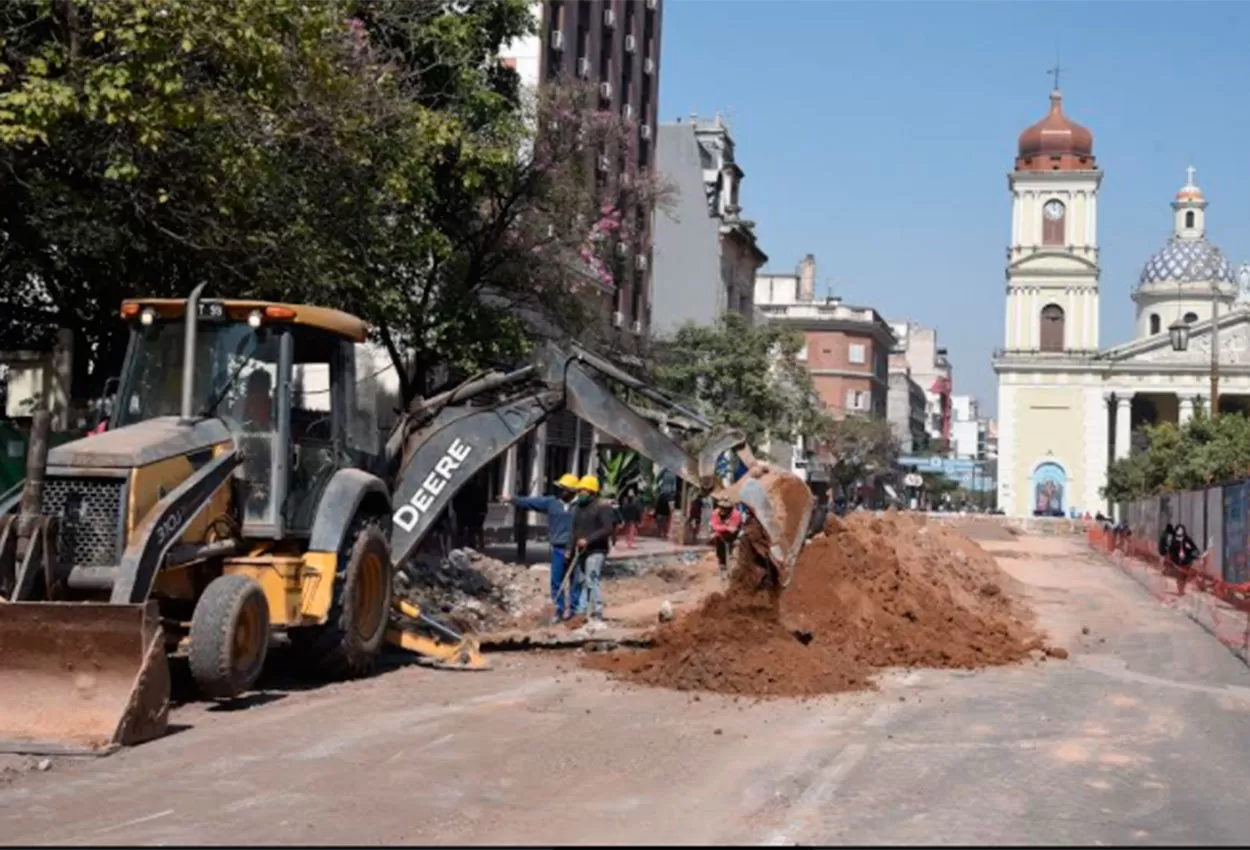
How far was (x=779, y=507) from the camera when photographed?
14.4m

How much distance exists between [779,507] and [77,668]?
6.44 meters

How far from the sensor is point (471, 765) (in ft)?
32.1

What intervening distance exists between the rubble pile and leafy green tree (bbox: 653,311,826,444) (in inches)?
951

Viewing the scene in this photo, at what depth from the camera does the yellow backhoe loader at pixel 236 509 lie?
33.8 ft

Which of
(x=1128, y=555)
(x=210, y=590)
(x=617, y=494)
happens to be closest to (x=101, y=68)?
(x=210, y=590)

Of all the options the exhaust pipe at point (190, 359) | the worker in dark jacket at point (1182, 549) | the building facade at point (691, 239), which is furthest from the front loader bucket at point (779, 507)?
the building facade at point (691, 239)

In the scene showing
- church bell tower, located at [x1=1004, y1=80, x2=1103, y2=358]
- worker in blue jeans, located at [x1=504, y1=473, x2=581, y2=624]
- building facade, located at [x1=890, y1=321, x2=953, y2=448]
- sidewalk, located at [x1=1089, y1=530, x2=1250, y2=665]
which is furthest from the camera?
building facade, located at [x1=890, y1=321, x2=953, y2=448]

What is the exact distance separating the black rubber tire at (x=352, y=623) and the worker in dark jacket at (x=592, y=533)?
4.70 metres

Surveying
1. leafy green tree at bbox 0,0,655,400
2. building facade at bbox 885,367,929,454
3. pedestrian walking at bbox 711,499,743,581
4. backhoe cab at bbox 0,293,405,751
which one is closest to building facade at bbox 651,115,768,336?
leafy green tree at bbox 0,0,655,400

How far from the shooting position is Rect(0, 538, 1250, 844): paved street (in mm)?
8062

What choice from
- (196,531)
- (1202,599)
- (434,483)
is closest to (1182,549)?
(1202,599)

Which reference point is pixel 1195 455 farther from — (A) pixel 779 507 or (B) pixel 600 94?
(A) pixel 779 507

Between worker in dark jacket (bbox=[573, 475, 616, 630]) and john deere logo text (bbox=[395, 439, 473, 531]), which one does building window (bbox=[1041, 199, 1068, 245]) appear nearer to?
worker in dark jacket (bbox=[573, 475, 616, 630])

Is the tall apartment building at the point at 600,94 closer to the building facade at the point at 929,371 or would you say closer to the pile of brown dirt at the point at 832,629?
the pile of brown dirt at the point at 832,629
